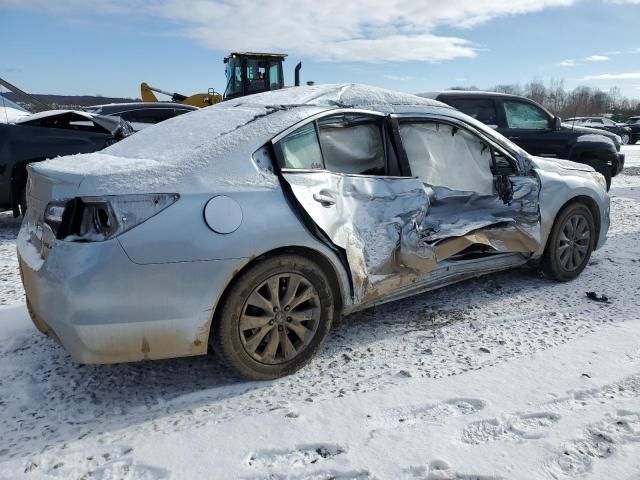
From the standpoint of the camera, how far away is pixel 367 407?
278cm

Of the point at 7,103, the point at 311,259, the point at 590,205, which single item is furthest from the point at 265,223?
the point at 7,103

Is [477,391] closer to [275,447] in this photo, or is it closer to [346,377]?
[346,377]

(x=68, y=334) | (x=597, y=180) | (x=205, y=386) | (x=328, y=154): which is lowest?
(x=205, y=386)

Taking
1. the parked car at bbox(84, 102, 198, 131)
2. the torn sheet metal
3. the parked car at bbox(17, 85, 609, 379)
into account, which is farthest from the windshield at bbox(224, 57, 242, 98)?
the torn sheet metal

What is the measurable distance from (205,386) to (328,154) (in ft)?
5.21

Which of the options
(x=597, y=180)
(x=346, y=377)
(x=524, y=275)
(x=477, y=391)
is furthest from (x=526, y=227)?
(x=346, y=377)

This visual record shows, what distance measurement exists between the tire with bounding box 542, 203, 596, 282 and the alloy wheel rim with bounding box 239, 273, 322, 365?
2.53 meters

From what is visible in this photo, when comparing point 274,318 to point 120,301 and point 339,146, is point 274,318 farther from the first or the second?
point 339,146

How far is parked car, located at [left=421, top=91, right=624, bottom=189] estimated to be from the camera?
29.7 feet

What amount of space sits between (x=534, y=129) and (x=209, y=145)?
8.02m

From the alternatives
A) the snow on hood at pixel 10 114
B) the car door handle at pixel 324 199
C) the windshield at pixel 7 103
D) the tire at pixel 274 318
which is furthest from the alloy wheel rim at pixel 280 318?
the windshield at pixel 7 103

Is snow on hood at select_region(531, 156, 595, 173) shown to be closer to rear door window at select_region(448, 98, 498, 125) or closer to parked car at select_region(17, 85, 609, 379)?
parked car at select_region(17, 85, 609, 379)

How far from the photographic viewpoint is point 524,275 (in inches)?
198

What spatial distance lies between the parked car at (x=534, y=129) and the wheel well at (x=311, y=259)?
644 cm
